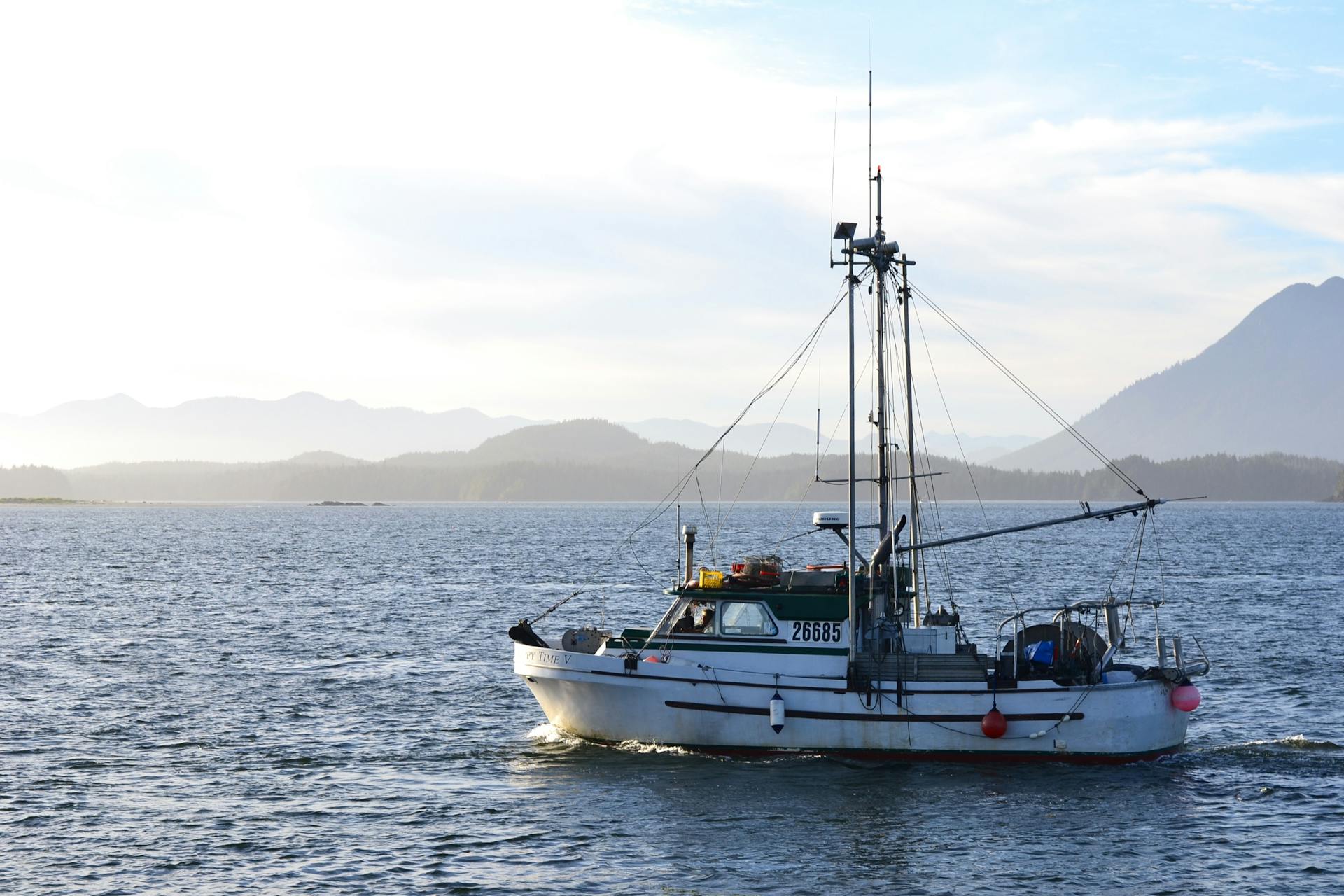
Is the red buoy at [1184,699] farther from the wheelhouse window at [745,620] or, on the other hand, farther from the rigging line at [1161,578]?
the rigging line at [1161,578]

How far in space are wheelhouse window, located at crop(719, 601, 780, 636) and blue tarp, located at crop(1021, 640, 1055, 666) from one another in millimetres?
5323

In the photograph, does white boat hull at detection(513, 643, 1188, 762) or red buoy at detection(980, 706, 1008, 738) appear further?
white boat hull at detection(513, 643, 1188, 762)

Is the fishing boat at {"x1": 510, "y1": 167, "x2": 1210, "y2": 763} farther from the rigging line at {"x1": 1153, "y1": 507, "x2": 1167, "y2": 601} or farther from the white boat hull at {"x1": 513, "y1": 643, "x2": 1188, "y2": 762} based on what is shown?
the rigging line at {"x1": 1153, "y1": 507, "x2": 1167, "y2": 601}

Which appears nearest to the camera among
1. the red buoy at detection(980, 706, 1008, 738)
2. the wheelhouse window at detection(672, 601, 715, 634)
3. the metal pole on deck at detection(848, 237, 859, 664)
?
the red buoy at detection(980, 706, 1008, 738)

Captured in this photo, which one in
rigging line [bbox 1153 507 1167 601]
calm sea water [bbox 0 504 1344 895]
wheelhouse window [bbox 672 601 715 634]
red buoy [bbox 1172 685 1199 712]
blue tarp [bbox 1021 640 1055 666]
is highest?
wheelhouse window [bbox 672 601 715 634]

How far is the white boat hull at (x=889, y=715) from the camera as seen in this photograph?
26344mm

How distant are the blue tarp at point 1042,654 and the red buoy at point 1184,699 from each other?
100 inches

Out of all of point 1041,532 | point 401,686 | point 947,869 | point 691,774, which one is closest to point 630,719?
point 691,774

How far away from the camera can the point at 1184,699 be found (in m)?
26.8

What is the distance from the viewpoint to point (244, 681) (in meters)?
38.4

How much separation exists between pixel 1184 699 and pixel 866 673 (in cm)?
665

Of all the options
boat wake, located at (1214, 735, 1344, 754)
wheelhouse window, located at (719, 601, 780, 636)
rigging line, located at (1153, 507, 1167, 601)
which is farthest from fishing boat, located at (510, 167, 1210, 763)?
rigging line, located at (1153, 507, 1167, 601)

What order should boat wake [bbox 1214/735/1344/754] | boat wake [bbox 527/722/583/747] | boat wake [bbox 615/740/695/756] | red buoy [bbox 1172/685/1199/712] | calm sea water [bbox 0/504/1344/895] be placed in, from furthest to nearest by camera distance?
boat wake [bbox 527/722/583/747]
boat wake [bbox 1214/735/1344/754]
boat wake [bbox 615/740/695/756]
red buoy [bbox 1172/685/1199/712]
calm sea water [bbox 0/504/1344/895]

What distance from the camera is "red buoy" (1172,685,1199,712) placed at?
1054 inches
